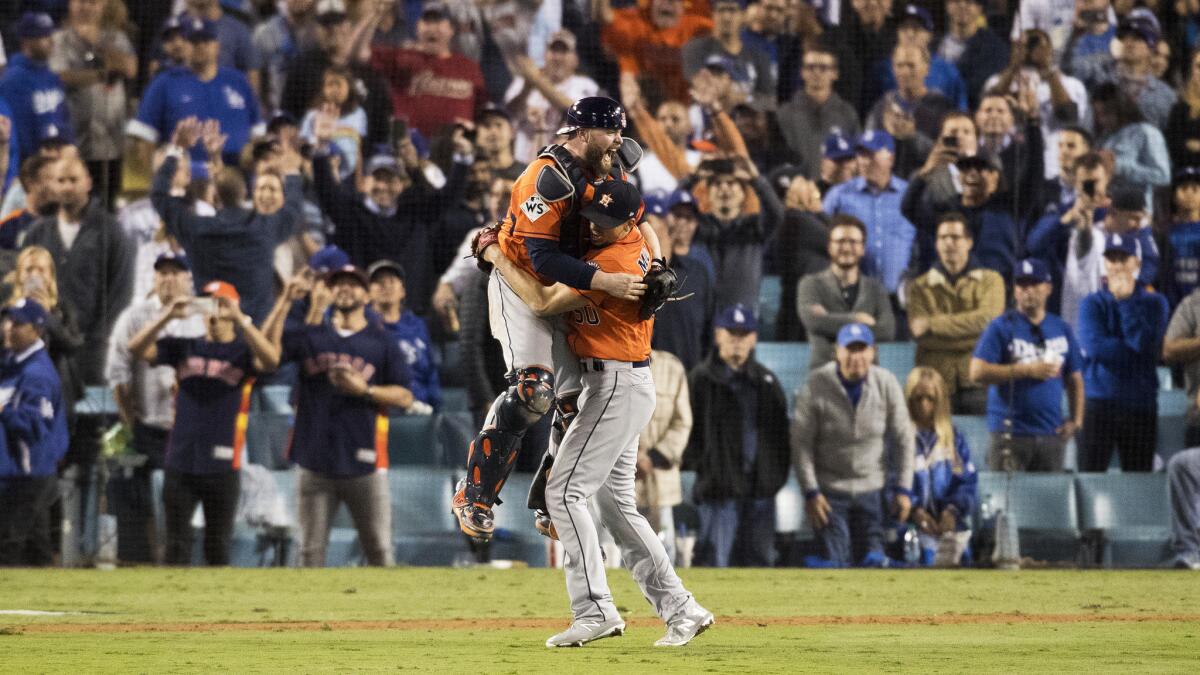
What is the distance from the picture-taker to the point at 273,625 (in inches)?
323

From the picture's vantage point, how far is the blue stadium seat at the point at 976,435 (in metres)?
12.7

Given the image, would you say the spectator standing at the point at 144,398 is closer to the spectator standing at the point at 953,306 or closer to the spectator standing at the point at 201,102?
the spectator standing at the point at 201,102

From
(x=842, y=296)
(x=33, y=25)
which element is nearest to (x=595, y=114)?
(x=842, y=296)

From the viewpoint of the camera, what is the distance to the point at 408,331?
42.1 feet

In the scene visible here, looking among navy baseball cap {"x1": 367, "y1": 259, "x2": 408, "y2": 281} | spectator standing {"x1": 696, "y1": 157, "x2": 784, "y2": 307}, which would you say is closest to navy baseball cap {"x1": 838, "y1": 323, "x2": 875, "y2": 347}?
spectator standing {"x1": 696, "y1": 157, "x2": 784, "y2": 307}

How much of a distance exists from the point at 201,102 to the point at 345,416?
3.13m

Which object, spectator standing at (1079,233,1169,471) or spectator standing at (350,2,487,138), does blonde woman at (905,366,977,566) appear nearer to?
spectator standing at (1079,233,1169,471)

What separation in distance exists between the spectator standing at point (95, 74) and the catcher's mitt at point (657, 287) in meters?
7.69

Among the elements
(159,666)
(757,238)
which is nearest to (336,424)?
(757,238)

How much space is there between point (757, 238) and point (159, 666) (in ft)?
25.9

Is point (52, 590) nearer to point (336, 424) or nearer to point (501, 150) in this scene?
point (336, 424)

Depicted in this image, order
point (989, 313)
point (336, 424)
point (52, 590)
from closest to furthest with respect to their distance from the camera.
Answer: point (52, 590) → point (336, 424) → point (989, 313)

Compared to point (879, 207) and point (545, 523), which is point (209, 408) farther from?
point (545, 523)

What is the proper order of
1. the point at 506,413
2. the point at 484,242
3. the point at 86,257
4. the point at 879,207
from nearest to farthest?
the point at 506,413 → the point at 484,242 → the point at 86,257 → the point at 879,207
